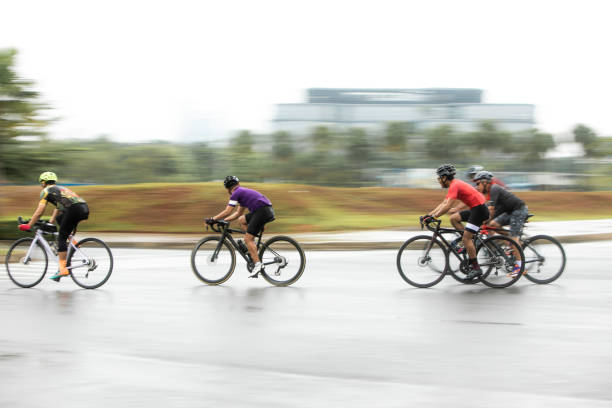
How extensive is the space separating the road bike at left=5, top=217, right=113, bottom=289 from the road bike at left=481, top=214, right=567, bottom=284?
594 centimetres

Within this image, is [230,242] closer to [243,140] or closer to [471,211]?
[471,211]

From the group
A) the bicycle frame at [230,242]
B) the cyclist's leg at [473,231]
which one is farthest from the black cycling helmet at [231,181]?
the cyclist's leg at [473,231]

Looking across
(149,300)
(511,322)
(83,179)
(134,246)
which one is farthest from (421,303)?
(83,179)

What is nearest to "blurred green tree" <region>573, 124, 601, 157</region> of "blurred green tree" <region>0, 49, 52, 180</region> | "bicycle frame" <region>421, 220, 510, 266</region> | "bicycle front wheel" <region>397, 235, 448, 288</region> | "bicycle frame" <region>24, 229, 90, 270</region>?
"blurred green tree" <region>0, 49, 52, 180</region>

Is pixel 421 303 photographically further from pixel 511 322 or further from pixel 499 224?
→ pixel 499 224

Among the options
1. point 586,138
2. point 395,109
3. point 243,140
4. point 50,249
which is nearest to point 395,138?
point 243,140

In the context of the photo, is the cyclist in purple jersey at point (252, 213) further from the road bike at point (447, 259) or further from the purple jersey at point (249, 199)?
the road bike at point (447, 259)

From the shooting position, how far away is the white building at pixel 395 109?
372ft

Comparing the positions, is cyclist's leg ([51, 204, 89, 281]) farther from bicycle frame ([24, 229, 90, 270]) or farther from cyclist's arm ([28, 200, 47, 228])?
cyclist's arm ([28, 200, 47, 228])

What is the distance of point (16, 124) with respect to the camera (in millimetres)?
21375

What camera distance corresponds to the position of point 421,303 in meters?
8.16

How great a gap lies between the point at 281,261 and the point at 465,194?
296cm

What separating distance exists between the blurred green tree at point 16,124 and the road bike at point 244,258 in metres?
13.6

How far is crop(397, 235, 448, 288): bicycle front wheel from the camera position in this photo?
9.53 meters
